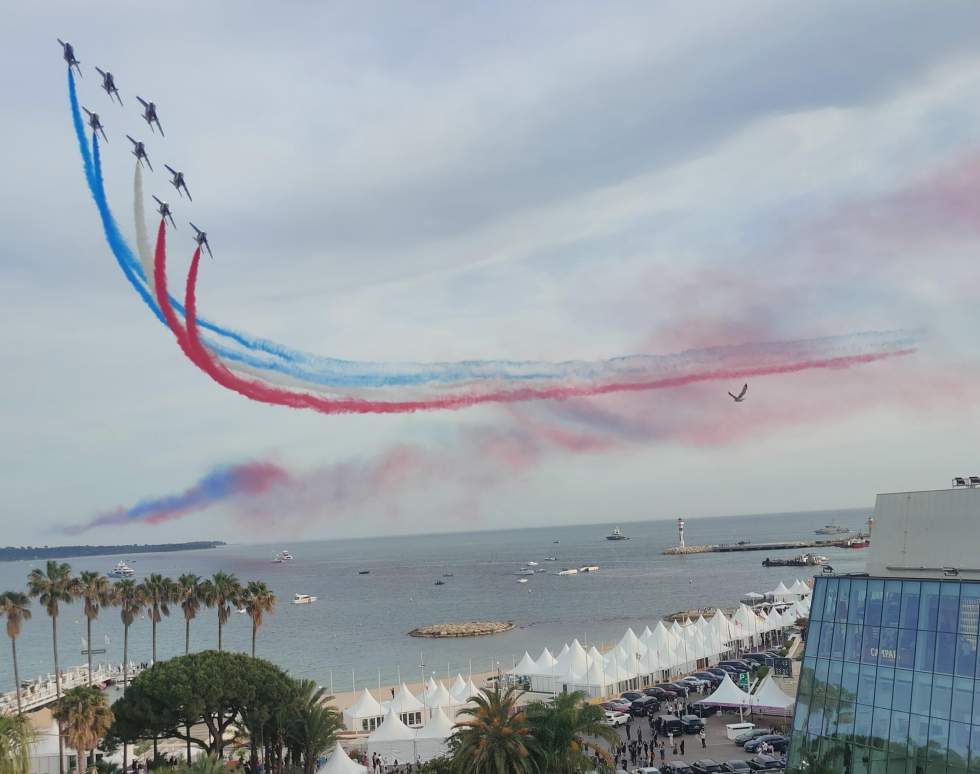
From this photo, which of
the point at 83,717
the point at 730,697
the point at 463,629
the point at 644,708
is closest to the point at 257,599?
the point at 83,717

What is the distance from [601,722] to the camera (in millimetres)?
41906

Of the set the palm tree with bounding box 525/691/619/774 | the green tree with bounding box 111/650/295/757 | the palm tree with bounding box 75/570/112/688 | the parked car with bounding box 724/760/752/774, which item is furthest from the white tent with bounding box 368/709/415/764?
the palm tree with bounding box 75/570/112/688

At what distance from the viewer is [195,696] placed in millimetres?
47562

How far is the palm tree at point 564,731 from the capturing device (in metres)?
39.9

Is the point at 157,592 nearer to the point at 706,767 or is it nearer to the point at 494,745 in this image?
the point at 494,745

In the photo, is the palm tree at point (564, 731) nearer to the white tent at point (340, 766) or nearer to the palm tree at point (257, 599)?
the white tent at point (340, 766)

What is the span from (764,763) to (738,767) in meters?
1.67

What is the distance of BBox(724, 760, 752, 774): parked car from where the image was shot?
45.8m

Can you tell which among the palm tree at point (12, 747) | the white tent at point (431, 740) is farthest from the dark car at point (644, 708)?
the palm tree at point (12, 747)

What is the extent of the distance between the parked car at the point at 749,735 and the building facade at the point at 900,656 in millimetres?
15128

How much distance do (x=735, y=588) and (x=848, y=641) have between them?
534 ft

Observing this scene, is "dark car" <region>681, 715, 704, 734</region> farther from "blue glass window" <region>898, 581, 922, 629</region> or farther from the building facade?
"blue glass window" <region>898, 581, 922, 629</region>

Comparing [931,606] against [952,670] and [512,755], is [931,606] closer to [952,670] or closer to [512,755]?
[952,670]

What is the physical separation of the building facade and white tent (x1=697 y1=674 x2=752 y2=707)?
69.1 feet
